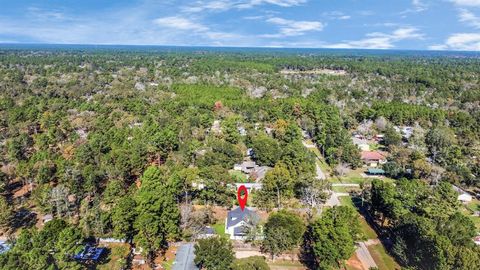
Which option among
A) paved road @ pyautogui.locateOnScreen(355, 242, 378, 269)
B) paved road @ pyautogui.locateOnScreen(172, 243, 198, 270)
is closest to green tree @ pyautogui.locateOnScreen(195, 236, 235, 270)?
paved road @ pyautogui.locateOnScreen(172, 243, 198, 270)

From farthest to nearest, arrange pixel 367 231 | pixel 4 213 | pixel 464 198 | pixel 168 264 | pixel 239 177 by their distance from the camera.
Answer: pixel 239 177 < pixel 464 198 < pixel 367 231 < pixel 4 213 < pixel 168 264

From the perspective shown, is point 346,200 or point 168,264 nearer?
point 168,264

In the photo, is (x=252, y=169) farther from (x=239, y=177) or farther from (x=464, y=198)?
(x=464, y=198)

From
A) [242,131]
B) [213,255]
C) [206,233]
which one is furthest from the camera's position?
[242,131]

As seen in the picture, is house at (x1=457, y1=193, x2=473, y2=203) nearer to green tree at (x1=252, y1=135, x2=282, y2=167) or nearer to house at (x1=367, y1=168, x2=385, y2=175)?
house at (x1=367, y1=168, x2=385, y2=175)

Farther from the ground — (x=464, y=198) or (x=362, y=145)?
(x=362, y=145)

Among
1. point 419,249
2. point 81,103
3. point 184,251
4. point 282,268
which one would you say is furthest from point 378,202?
point 81,103

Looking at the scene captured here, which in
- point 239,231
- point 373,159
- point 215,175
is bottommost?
point 239,231

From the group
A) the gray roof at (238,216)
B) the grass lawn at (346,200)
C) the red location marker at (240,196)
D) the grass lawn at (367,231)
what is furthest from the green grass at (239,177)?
the grass lawn at (367,231)

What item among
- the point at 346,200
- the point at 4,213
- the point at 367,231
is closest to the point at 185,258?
the point at 4,213
